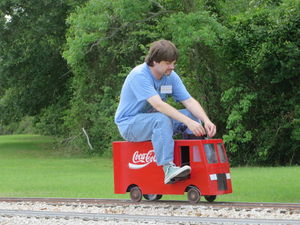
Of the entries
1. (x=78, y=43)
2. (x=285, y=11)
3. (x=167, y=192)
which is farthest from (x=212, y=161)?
(x=78, y=43)

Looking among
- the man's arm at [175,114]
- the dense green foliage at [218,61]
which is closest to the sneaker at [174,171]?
the man's arm at [175,114]

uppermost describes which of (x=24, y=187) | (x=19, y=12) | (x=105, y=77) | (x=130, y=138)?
(x=19, y=12)

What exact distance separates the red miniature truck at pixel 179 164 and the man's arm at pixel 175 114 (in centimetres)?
17

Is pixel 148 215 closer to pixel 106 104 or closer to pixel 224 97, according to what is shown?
pixel 224 97

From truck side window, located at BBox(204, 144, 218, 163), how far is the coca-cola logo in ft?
2.08

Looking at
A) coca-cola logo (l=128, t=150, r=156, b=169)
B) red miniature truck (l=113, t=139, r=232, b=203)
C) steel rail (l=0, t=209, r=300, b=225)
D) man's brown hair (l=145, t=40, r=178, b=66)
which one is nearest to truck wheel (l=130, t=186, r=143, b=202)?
red miniature truck (l=113, t=139, r=232, b=203)

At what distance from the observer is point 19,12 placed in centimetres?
3506

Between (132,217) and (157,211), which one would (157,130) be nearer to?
(157,211)

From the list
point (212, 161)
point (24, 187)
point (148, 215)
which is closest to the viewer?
point (148, 215)

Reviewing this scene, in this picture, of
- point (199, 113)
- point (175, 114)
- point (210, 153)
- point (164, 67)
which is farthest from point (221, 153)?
point (164, 67)

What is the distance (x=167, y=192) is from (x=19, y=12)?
28550 millimetres

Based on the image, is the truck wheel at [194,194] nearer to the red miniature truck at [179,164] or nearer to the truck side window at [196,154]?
the red miniature truck at [179,164]

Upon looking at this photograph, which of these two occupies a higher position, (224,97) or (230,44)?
(230,44)

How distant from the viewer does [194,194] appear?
7.81 m
